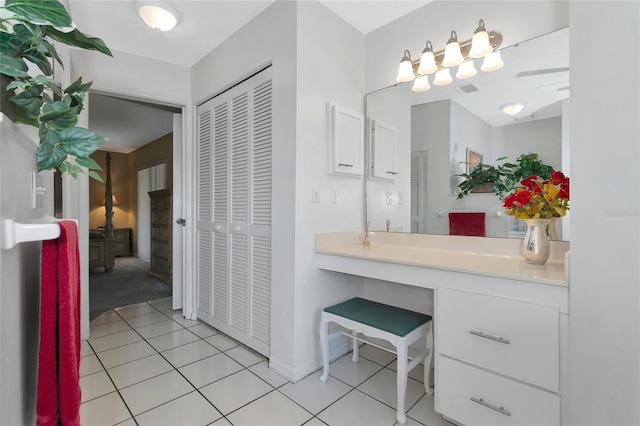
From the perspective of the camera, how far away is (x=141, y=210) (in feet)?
21.8

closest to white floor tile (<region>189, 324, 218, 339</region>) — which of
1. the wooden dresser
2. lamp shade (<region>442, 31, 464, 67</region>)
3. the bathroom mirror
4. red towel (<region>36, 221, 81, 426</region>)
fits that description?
the bathroom mirror

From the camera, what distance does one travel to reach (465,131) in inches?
78.7

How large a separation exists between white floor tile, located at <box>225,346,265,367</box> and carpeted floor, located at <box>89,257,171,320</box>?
1710mm

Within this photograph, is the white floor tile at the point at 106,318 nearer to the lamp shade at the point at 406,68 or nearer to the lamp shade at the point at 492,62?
the lamp shade at the point at 406,68

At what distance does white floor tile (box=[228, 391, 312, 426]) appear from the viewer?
5.10ft

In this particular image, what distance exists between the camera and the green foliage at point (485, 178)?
1.83m

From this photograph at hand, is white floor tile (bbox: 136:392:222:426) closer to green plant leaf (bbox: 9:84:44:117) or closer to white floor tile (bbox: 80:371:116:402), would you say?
white floor tile (bbox: 80:371:116:402)

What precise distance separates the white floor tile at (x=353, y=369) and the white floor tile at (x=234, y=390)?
46cm

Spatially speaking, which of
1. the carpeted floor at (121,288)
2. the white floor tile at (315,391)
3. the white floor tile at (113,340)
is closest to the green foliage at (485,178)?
the white floor tile at (315,391)

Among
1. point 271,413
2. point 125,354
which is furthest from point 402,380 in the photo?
point 125,354

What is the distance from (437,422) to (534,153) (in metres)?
1.51

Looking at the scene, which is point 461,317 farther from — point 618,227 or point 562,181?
point 562,181

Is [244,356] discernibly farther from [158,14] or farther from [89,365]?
[158,14]

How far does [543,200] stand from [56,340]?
1.89m
